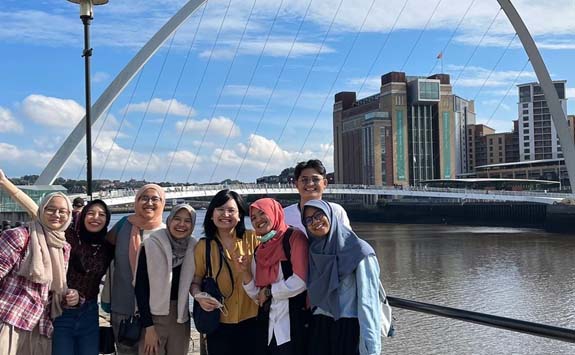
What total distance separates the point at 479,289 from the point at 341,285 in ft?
45.2

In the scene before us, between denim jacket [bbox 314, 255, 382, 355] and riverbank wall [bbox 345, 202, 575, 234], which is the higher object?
denim jacket [bbox 314, 255, 382, 355]

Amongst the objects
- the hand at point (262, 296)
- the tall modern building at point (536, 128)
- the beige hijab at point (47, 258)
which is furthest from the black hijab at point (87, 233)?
the tall modern building at point (536, 128)

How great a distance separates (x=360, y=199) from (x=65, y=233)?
77.9 metres

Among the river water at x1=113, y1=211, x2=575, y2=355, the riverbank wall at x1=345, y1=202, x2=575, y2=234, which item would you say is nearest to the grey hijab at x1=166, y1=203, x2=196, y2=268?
the river water at x1=113, y1=211, x2=575, y2=355

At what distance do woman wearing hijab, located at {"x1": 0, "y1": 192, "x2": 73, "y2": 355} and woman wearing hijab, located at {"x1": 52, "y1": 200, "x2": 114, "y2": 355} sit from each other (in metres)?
0.07

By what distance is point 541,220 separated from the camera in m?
46.4

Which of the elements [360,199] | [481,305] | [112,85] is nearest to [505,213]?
[360,199]

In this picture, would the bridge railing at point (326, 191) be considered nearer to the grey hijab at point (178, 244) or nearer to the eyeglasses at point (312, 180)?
the eyeglasses at point (312, 180)

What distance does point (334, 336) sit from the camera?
97.7 inches

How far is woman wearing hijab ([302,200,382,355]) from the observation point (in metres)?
2.38

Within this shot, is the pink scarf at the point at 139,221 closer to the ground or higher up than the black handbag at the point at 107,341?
higher up

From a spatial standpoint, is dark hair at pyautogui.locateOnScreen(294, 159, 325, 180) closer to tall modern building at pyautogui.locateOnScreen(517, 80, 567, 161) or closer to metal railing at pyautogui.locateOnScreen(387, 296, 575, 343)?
metal railing at pyautogui.locateOnScreen(387, 296, 575, 343)

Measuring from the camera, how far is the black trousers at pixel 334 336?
245 cm

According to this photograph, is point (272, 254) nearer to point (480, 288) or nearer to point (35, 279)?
point (35, 279)
